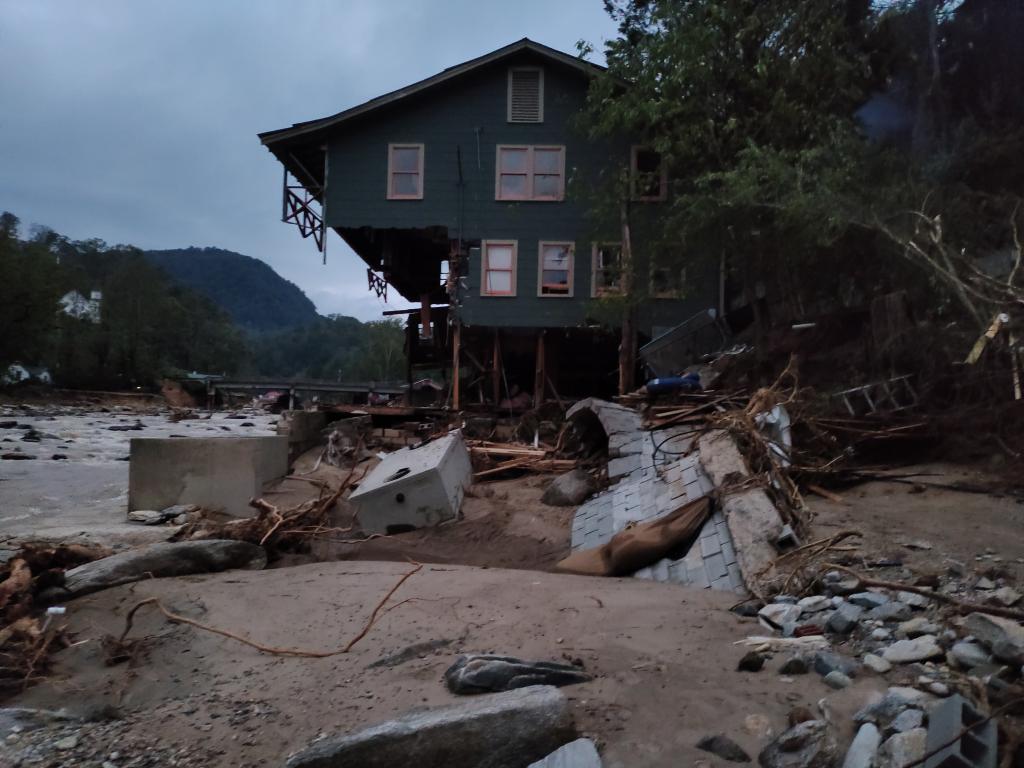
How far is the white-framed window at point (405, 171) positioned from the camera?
21406 mm

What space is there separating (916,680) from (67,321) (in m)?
62.4

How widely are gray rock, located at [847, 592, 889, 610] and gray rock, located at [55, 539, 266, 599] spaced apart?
5553 mm

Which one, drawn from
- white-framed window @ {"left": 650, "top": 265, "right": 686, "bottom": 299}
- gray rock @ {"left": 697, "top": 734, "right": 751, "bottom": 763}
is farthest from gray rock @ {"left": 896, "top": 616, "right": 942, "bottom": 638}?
white-framed window @ {"left": 650, "top": 265, "right": 686, "bottom": 299}

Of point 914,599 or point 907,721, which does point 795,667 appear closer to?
point 907,721

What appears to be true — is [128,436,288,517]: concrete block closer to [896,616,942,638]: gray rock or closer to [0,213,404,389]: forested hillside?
[896,616,942,638]: gray rock

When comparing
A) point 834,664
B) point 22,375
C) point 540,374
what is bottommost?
point 834,664

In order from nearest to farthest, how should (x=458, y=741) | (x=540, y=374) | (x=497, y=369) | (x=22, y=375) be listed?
1. (x=458, y=741)
2. (x=540, y=374)
3. (x=497, y=369)
4. (x=22, y=375)

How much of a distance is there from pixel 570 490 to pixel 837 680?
702cm

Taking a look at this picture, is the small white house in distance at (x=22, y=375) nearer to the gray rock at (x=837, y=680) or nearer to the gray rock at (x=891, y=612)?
the gray rock at (x=891, y=612)

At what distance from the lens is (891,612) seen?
4.55m

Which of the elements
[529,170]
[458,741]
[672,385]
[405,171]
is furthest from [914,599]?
[405,171]

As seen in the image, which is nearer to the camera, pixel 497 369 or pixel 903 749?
pixel 903 749

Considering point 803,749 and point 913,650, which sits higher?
point 913,650

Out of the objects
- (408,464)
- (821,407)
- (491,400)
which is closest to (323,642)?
(408,464)
